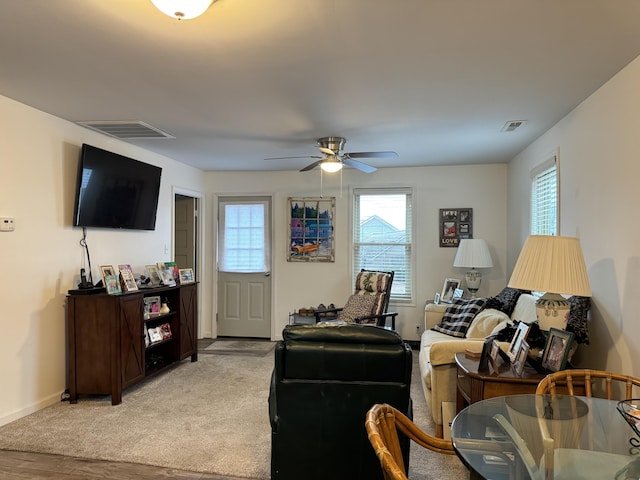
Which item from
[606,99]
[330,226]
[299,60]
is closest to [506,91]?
[606,99]

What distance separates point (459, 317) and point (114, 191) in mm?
3574

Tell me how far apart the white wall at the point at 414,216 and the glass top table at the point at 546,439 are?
362 cm

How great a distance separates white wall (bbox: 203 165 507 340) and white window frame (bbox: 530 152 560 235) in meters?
1.20

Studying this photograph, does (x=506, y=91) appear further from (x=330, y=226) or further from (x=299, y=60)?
(x=330, y=226)

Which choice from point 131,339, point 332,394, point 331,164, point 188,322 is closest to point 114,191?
point 131,339

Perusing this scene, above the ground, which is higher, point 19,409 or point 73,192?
point 73,192

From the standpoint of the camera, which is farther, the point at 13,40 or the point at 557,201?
the point at 557,201

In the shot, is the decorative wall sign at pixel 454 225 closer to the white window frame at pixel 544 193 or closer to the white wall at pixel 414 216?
the white wall at pixel 414 216

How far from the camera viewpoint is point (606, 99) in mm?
2594

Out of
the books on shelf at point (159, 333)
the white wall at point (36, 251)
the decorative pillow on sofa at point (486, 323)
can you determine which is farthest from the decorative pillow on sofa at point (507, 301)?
the white wall at point (36, 251)

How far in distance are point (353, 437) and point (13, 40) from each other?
261 centimetres

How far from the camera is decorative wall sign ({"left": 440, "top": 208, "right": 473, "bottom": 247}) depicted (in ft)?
17.6

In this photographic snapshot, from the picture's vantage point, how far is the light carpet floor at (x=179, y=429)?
254 cm

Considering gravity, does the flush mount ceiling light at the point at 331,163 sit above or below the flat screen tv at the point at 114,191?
above
